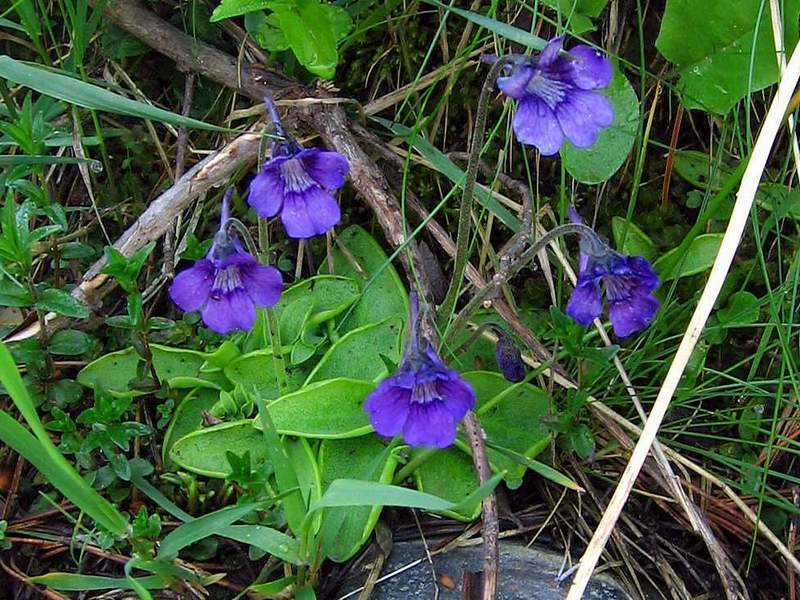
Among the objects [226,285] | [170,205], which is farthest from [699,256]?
[170,205]

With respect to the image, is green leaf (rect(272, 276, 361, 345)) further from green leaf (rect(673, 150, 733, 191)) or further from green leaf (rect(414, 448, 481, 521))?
green leaf (rect(673, 150, 733, 191))

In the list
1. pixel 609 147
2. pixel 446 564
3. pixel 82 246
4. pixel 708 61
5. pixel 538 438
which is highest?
pixel 708 61

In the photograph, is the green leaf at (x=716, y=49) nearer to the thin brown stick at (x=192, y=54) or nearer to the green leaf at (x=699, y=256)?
the green leaf at (x=699, y=256)

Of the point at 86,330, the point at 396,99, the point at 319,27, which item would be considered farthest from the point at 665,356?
the point at 86,330

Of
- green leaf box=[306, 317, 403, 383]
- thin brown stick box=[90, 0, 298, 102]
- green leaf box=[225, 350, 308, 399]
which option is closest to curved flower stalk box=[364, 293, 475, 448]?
green leaf box=[306, 317, 403, 383]

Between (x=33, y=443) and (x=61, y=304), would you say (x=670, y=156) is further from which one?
(x=33, y=443)

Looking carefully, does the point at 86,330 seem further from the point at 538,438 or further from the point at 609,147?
the point at 609,147
